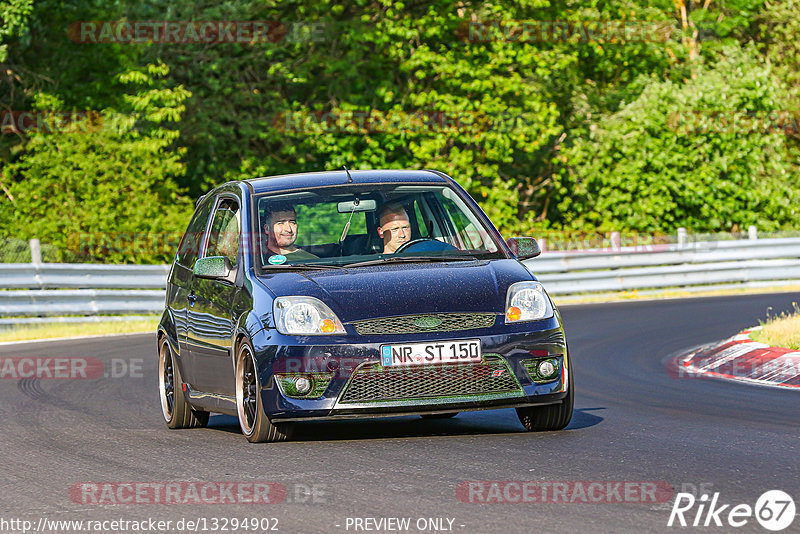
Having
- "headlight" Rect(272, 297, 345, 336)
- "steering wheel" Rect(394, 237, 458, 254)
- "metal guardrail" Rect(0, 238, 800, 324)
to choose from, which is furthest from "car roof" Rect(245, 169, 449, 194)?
"metal guardrail" Rect(0, 238, 800, 324)

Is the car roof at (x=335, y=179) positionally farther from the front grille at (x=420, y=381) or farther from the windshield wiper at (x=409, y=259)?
the front grille at (x=420, y=381)

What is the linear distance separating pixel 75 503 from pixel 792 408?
211 inches

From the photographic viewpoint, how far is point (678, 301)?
26.2m

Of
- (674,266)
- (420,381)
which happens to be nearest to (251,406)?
(420,381)

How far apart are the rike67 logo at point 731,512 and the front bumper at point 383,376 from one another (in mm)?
2216

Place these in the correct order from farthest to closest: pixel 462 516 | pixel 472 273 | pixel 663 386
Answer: pixel 663 386 → pixel 472 273 → pixel 462 516

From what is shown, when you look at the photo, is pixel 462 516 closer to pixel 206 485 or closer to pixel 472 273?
pixel 206 485

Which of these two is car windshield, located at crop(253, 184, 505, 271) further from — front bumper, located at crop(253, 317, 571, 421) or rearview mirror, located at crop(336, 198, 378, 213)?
front bumper, located at crop(253, 317, 571, 421)

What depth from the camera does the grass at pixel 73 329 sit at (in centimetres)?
2202

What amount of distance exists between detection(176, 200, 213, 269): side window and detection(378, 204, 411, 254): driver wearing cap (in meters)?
1.53

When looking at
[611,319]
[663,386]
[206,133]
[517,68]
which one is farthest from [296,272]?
[517,68]

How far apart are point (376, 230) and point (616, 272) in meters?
20.0

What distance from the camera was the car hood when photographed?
8.58 meters

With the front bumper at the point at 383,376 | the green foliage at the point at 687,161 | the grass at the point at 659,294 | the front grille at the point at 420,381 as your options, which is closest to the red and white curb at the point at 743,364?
the front bumper at the point at 383,376
